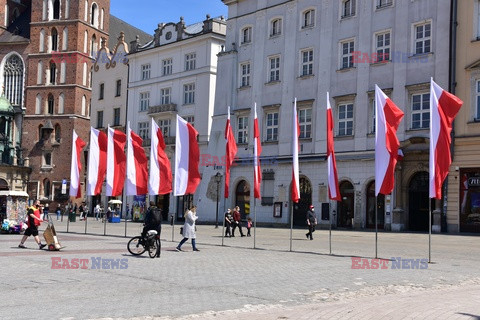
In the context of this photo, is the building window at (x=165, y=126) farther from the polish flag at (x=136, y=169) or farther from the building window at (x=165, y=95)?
the polish flag at (x=136, y=169)

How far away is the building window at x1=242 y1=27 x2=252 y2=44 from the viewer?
49.8 m

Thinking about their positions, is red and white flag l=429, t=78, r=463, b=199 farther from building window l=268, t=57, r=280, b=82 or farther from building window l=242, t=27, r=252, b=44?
building window l=242, t=27, r=252, b=44

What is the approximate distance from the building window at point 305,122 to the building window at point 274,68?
370 centimetres

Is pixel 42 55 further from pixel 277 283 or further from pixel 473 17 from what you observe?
pixel 277 283

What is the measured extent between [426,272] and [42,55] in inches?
2775

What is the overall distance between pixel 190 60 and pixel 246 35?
8.64 meters

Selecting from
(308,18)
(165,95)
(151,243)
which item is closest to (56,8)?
(165,95)

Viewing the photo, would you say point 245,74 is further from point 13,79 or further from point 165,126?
point 13,79

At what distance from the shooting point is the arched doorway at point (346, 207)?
136 feet

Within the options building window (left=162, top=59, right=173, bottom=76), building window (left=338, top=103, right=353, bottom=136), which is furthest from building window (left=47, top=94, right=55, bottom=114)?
building window (left=338, top=103, right=353, bottom=136)

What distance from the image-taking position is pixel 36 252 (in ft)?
69.8

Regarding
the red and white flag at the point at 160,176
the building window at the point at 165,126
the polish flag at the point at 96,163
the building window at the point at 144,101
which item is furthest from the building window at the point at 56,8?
the red and white flag at the point at 160,176

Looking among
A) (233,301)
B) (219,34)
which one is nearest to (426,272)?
(233,301)

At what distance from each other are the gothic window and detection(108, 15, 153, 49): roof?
37.8 feet
